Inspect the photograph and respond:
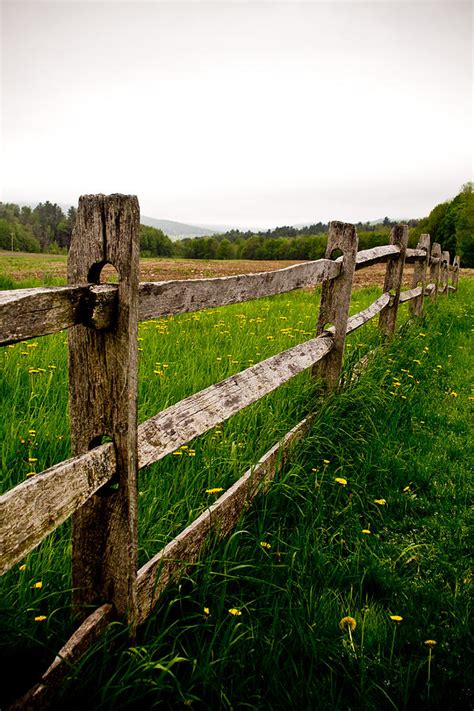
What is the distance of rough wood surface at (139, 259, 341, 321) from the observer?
161 centimetres

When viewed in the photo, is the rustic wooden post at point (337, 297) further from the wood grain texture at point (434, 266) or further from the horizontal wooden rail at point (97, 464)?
the wood grain texture at point (434, 266)

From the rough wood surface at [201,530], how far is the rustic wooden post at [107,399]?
0.12 m

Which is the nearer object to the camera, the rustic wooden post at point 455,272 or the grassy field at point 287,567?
the grassy field at point 287,567

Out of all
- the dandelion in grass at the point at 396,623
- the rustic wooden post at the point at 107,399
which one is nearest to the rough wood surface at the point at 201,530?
the rustic wooden post at the point at 107,399

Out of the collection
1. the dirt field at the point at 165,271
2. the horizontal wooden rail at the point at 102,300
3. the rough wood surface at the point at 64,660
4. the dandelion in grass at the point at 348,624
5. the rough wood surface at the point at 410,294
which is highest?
the dirt field at the point at 165,271

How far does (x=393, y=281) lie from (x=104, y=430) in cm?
557

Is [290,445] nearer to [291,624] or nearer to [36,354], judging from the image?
[291,624]

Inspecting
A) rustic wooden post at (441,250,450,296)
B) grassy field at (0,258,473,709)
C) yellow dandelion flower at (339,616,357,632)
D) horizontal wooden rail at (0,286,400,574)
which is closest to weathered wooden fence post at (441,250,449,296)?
rustic wooden post at (441,250,450,296)

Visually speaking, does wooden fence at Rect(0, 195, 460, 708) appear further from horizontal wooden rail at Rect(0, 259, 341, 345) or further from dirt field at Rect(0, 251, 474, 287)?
dirt field at Rect(0, 251, 474, 287)

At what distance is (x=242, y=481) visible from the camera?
240 centimetres

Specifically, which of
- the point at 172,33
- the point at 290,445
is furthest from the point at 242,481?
the point at 172,33

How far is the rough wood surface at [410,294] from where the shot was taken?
6.87 m

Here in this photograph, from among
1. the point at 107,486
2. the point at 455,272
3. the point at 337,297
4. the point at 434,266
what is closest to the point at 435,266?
the point at 434,266

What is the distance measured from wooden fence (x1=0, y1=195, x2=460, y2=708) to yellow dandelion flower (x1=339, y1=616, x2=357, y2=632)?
665mm
